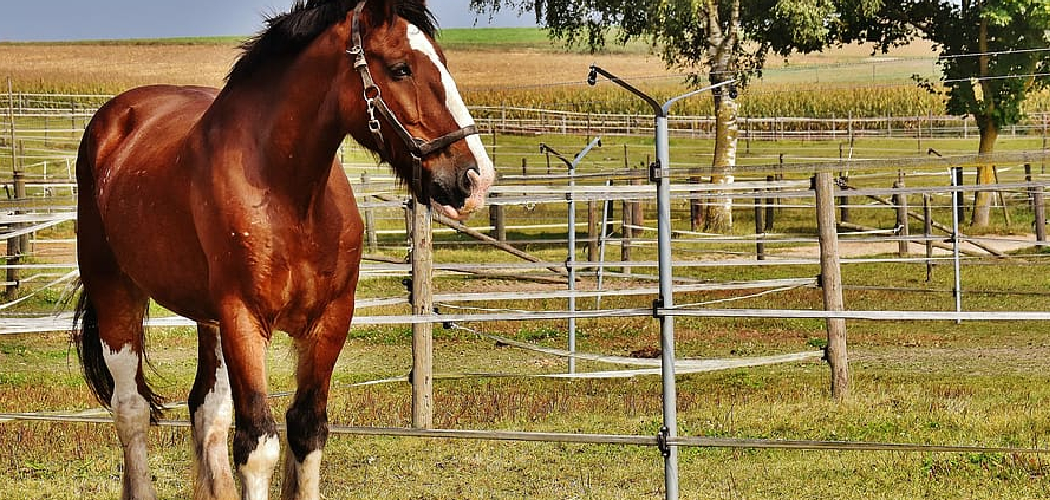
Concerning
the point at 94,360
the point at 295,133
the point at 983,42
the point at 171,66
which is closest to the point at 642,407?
the point at 94,360

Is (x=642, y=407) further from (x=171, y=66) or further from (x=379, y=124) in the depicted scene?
(x=171, y=66)

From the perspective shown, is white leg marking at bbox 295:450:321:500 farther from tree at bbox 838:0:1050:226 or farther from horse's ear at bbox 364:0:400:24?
tree at bbox 838:0:1050:226

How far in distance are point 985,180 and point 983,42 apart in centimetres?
339

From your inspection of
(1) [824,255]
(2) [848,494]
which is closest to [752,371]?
(1) [824,255]

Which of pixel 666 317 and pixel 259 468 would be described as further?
pixel 666 317

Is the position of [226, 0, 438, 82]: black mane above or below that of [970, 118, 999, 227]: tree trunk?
above

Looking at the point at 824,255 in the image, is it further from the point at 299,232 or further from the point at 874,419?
the point at 299,232

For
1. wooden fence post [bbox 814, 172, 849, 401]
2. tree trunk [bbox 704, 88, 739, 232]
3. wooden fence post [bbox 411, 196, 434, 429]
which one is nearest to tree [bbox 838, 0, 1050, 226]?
tree trunk [bbox 704, 88, 739, 232]

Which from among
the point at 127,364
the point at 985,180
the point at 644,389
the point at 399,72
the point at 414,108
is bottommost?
the point at 644,389

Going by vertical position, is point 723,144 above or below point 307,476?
above

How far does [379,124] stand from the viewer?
3.87m

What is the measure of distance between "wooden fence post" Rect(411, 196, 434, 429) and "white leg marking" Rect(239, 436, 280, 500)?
3.64 meters

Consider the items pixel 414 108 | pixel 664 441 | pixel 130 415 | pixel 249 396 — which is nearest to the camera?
pixel 414 108

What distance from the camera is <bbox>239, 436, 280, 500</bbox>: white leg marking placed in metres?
4.07
